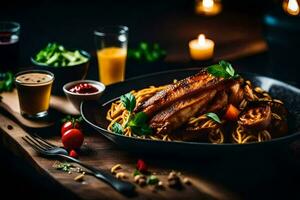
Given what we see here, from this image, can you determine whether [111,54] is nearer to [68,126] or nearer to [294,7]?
[68,126]

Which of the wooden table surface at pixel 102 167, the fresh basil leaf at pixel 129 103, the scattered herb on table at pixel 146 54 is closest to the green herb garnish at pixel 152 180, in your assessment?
the wooden table surface at pixel 102 167

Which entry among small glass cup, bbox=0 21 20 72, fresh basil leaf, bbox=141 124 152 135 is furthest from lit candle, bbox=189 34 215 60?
fresh basil leaf, bbox=141 124 152 135

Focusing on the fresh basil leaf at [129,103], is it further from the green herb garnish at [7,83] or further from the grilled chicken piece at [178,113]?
the green herb garnish at [7,83]

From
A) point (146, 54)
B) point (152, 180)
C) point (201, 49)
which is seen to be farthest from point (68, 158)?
point (201, 49)

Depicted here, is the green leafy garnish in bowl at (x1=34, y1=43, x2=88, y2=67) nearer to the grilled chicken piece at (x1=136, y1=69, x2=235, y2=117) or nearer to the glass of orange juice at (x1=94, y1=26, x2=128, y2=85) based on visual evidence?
the glass of orange juice at (x1=94, y1=26, x2=128, y2=85)

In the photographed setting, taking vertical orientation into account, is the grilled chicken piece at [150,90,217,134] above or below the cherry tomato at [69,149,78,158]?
above

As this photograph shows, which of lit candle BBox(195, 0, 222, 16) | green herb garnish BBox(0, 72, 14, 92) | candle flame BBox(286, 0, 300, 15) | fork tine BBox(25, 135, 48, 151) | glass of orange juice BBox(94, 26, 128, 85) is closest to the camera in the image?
candle flame BBox(286, 0, 300, 15)

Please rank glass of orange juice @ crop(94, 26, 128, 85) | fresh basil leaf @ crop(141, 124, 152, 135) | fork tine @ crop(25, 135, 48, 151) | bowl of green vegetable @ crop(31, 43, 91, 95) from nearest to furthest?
1. fresh basil leaf @ crop(141, 124, 152, 135)
2. fork tine @ crop(25, 135, 48, 151)
3. bowl of green vegetable @ crop(31, 43, 91, 95)
4. glass of orange juice @ crop(94, 26, 128, 85)
